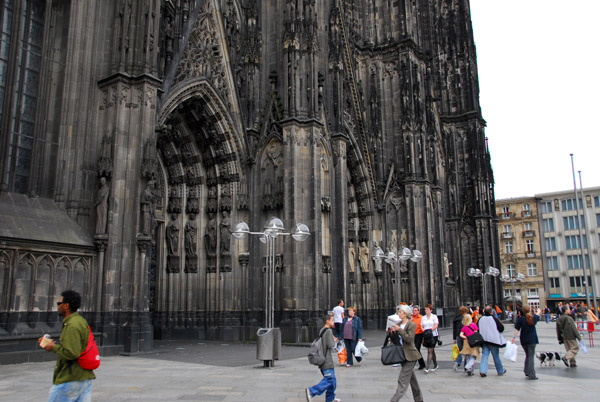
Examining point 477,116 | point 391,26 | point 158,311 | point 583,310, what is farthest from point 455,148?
point 158,311

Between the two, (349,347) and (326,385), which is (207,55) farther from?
(326,385)

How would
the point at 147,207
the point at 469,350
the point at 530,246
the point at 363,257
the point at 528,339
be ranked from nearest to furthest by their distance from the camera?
the point at 528,339, the point at 469,350, the point at 147,207, the point at 363,257, the point at 530,246

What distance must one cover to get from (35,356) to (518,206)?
7457 cm

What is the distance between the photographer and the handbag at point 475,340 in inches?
490

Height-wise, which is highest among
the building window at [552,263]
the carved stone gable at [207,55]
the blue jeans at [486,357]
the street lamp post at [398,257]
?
the carved stone gable at [207,55]

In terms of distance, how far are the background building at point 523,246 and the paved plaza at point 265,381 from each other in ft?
214

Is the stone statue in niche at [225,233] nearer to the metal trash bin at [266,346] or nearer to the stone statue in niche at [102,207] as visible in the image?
the stone statue in niche at [102,207]

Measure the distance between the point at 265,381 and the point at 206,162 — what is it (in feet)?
46.3

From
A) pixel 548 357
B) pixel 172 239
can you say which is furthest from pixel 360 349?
pixel 172 239

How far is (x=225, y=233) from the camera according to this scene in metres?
23.0

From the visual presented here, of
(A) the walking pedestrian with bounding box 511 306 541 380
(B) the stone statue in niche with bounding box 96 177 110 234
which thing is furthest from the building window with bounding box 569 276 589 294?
(B) the stone statue in niche with bounding box 96 177 110 234

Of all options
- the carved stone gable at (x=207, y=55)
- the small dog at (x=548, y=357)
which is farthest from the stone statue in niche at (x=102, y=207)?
the small dog at (x=548, y=357)

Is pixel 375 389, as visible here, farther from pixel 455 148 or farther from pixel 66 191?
pixel 455 148

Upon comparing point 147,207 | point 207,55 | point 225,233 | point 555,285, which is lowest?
point 555,285
